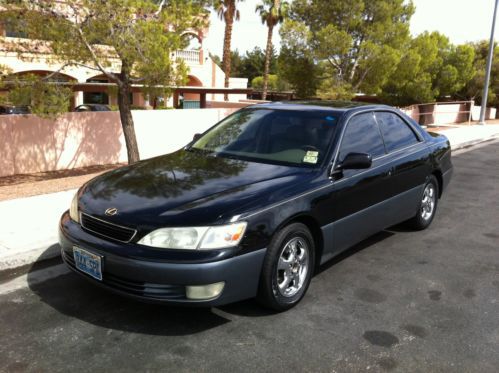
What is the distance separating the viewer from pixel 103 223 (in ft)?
11.3

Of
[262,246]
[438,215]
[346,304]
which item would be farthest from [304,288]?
[438,215]

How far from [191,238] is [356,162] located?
166 centimetres

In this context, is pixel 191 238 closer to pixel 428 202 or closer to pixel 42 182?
pixel 428 202

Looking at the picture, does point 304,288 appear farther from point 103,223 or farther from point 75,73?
point 75,73

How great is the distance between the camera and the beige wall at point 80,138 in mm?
10148

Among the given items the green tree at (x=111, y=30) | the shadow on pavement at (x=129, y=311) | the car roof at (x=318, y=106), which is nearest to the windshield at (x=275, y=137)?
the car roof at (x=318, y=106)

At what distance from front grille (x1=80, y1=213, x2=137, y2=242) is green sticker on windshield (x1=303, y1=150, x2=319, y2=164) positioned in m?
1.65

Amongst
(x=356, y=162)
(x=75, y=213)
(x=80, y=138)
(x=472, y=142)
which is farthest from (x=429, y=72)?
(x=75, y=213)

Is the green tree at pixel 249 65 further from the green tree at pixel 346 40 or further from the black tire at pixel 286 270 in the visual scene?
the black tire at pixel 286 270

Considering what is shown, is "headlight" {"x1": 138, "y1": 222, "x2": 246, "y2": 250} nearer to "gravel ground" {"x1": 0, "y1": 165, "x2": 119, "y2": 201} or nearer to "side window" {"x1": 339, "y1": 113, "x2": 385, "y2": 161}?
"side window" {"x1": 339, "y1": 113, "x2": 385, "y2": 161}

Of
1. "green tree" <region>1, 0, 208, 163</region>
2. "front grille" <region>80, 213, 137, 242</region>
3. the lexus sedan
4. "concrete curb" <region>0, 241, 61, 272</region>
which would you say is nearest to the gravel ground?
"green tree" <region>1, 0, 208, 163</region>

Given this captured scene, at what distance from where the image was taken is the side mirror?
13.5 ft

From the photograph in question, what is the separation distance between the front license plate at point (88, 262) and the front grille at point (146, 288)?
77mm

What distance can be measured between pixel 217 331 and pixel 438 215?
442 centimetres
